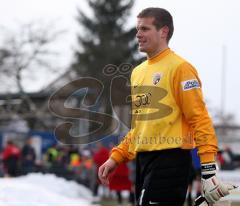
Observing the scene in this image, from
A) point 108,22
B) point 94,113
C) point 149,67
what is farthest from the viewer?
point 108,22

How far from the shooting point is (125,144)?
4586 millimetres

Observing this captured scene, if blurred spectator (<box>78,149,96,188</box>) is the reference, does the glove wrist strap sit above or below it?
above

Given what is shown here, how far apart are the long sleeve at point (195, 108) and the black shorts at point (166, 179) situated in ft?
0.63

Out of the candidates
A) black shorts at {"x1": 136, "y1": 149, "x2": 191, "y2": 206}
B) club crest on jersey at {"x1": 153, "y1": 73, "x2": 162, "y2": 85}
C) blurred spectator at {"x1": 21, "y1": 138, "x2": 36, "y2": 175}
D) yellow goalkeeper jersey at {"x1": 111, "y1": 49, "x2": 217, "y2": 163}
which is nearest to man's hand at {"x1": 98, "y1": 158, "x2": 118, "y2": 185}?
yellow goalkeeper jersey at {"x1": 111, "y1": 49, "x2": 217, "y2": 163}

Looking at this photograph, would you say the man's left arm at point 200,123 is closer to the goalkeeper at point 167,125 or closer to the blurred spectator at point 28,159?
the goalkeeper at point 167,125

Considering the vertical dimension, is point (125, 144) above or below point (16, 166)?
above

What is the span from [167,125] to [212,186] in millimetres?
511

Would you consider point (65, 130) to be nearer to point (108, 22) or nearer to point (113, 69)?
point (113, 69)

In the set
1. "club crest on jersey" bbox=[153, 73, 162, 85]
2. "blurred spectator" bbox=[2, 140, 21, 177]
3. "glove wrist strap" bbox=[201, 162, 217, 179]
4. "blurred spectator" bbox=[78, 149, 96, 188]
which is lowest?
"blurred spectator" bbox=[78, 149, 96, 188]

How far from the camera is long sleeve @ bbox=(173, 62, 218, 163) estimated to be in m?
3.92

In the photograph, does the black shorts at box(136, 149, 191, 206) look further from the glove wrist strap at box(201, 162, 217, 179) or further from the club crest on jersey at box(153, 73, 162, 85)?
the club crest on jersey at box(153, 73, 162, 85)

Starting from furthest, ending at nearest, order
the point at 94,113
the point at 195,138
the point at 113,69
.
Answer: the point at 94,113 < the point at 113,69 < the point at 195,138

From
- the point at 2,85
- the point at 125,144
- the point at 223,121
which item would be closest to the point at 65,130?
the point at 125,144

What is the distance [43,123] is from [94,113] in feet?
121
